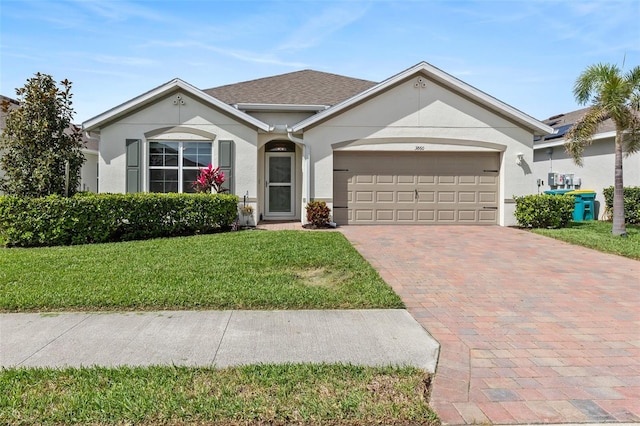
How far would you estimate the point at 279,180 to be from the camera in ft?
50.6

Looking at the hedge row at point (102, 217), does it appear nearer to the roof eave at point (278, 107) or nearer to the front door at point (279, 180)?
the front door at point (279, 180)

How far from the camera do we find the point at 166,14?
10.1 metres

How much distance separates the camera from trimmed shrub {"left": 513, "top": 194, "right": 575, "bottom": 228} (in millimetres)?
13047

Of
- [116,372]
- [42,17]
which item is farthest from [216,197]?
[116,372]

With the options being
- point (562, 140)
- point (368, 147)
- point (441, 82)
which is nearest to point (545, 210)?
point (441, 82)

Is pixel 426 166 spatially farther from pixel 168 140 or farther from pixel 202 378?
pixel 202 378

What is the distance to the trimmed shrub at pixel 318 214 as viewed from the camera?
513 inches

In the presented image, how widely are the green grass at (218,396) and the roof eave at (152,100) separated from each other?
10700 millimetres

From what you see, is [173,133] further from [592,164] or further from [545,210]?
[592,164]

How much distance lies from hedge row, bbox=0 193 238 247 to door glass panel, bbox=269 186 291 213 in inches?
141

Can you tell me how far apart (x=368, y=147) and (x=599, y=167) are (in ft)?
33.5

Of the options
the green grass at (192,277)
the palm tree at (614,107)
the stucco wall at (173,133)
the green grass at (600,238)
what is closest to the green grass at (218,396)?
the green grass at (192,277)

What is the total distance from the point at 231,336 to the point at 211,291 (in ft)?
5.10

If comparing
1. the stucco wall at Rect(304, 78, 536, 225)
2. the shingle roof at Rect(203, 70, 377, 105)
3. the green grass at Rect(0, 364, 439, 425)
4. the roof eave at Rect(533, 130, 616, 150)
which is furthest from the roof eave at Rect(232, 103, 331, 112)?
the green grass at Rect(0, 364, 439, 425)
